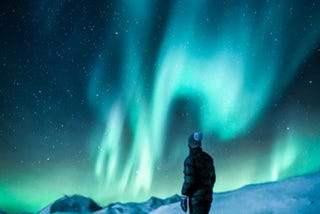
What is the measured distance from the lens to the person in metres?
6.46

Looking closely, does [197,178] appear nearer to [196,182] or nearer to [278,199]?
[196,182]

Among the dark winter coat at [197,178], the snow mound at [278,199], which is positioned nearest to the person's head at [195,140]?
the dark winter coat at [197,178]

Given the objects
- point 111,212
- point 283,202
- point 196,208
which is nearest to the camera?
point 196,208

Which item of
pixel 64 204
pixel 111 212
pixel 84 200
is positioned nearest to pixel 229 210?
pixel 111 212

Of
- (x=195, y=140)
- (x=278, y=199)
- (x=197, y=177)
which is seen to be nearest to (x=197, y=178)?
(x=197, y=177)

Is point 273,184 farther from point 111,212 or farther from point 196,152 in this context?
point 111,212

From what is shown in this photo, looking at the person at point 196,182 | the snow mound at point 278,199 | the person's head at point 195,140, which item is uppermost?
the snow mound at point 278,199

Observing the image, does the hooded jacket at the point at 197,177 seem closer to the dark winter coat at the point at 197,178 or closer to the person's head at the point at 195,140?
the dark winter coat at the point at 197,178

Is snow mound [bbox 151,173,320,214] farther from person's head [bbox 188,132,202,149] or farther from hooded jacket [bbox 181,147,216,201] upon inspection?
person's head [bbox 188,132,202,149]

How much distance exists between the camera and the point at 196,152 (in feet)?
21.6

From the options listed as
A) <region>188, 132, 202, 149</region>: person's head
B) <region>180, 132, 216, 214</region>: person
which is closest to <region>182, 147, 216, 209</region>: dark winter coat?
<region>180, 132, 216, 214</region>: person

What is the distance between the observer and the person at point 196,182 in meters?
6.46

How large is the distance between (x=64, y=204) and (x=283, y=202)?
139 m

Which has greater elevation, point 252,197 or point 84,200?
point 84,200
